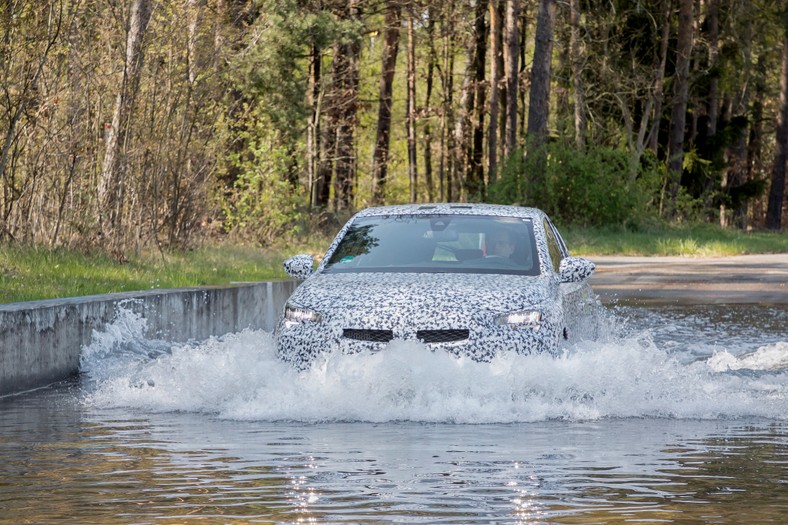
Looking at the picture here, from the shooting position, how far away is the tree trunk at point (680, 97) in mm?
50438

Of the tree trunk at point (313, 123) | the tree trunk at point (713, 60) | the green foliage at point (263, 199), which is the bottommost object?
the green foliage at point (263, 199)

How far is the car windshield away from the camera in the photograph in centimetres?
1121

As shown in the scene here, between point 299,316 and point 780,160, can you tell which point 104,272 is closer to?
point 299,316

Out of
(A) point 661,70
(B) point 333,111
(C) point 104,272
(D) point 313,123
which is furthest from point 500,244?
(A) point 661,70

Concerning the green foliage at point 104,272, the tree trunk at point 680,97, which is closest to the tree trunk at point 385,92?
the tree trunk at point 680,97

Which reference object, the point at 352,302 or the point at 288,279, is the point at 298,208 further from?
the point at 352,302

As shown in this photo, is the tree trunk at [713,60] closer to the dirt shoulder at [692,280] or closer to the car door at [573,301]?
the dirt shoulder at [692,280]

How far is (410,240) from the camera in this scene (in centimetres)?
1161

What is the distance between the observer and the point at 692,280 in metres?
26.5

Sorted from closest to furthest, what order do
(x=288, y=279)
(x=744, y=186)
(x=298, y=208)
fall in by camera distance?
(x=288, y=279), (x=298, y=208), (x=744, y=186)

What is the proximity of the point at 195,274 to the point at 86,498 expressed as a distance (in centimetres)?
1073

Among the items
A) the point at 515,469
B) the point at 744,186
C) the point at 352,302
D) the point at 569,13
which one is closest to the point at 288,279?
the point at 352,302

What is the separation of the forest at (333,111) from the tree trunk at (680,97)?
111 mm

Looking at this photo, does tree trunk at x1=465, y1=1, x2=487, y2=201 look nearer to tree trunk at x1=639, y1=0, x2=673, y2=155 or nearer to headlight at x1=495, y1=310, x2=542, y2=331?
tree trunk at x1=639, y1=0, x2=673, y2=155
